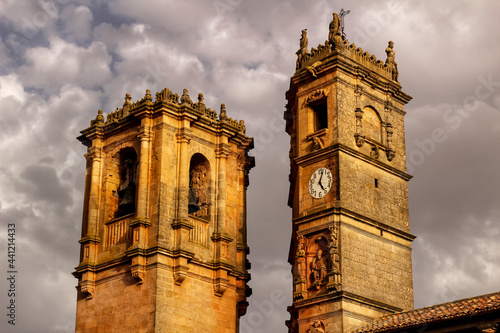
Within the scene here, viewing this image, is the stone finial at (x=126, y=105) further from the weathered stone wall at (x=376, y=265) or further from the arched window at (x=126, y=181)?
the weathered stone wall at (x=376, y=265)

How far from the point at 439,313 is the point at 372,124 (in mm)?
9269

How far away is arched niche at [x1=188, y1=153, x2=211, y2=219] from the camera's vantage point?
40.5 m

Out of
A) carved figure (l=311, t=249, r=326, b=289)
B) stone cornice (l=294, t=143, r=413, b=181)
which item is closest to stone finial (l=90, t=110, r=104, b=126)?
stone cornice (l=294, t=143, r=413, b=181)

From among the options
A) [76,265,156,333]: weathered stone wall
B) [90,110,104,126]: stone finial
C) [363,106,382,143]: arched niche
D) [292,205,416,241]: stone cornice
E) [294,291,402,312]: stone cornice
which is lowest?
[294,291,402,312]: stone cornice

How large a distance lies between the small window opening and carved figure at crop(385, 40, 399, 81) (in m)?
3.32

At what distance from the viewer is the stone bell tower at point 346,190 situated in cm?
3497

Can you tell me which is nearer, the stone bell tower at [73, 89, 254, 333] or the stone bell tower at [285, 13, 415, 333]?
the stone bell tower at [285, 13, 415, 333]

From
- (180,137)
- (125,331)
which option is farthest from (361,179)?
(125,331)

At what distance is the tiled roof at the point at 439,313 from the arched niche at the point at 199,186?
30.4 ft

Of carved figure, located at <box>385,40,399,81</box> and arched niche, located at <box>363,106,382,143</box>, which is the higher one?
carved figure, located at <box>385,40,399,81</box>

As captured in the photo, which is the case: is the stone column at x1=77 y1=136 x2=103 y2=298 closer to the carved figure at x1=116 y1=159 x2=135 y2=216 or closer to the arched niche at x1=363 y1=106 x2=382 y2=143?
the carved figure at x1=116 y1=159 x2=135 y2=216

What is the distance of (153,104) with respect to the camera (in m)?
39.8

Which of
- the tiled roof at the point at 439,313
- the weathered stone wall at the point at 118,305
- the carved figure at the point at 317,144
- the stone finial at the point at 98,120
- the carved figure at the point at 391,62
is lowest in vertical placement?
the tiled roof at the point at 439,313

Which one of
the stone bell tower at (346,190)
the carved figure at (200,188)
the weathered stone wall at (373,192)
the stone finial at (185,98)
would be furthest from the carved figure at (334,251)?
the stone finial at (185,98)
